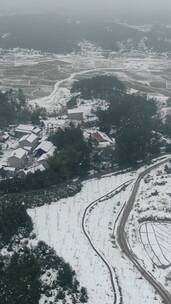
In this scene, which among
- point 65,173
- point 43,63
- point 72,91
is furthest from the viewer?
point 43,63

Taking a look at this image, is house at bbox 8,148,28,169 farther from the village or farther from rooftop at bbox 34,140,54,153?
rooftop at bbox 34,140,54,153

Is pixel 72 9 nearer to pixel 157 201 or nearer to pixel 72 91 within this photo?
pixel 72 91

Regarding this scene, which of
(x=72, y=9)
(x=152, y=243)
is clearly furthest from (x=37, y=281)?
(x=72, y=9)

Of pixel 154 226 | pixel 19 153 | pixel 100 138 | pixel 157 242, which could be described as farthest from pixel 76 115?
pixel 157 242

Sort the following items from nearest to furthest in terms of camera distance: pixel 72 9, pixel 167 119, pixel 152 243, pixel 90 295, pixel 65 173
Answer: pixel 90 295
pixel 152 243
pixel 65 173
pixel 167 119
pixel 72 9

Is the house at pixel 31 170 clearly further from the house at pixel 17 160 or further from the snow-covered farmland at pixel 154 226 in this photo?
the snow-covered farmland at pixel 154 226

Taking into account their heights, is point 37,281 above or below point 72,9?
below

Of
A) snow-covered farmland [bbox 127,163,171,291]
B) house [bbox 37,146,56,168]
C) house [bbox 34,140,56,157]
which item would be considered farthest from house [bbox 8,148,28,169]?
snow-covered farmland [bbox 127,163,171,291]
